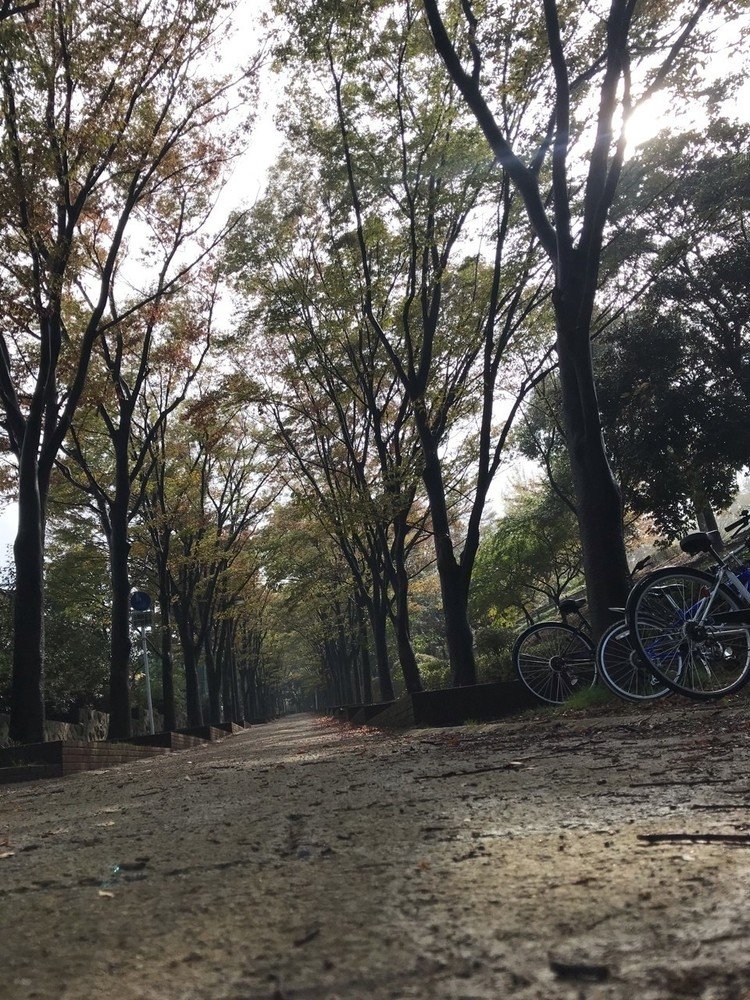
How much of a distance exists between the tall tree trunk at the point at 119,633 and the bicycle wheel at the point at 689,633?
9777mm

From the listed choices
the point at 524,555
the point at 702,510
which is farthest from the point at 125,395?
the point at 524,555

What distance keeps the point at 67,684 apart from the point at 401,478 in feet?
52.0

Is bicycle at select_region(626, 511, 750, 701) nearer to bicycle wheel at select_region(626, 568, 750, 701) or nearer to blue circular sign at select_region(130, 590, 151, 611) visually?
bicycle wheel at select_region(626, 568, 750, 701)

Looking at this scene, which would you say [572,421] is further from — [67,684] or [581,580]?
[581,580]

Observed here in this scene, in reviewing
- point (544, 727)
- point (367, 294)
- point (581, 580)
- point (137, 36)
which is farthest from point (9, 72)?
point (581, 580)

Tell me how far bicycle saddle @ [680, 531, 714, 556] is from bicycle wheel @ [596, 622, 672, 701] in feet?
3.29

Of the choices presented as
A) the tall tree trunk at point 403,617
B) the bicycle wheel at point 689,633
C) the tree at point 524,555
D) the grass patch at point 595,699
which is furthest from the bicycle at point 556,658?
the tree at point 524,555

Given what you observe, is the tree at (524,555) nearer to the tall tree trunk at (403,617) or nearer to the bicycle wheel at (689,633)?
the tall tree trunk at (403,617)

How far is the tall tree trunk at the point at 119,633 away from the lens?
1304 cm

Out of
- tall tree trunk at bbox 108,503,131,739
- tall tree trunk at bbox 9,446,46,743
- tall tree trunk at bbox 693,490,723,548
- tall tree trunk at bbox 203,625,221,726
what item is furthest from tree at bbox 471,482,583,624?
tall tree trunk at bbox 9,446,46,743

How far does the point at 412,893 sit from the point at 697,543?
4.48m

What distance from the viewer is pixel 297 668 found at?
94250mm

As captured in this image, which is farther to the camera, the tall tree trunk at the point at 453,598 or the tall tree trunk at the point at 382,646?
the tall tree trunk at the point at 382,646

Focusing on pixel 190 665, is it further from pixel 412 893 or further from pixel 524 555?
pixel 412 893
